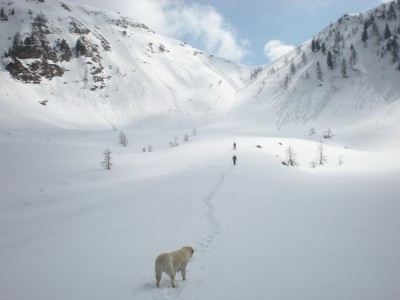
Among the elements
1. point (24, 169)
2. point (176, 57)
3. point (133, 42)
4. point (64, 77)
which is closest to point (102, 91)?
point (64, 77)

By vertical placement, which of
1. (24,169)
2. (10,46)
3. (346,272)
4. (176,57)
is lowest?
(346,272)

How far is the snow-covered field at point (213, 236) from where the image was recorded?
7.26 m

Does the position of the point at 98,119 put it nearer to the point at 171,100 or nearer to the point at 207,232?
the point at 171,100

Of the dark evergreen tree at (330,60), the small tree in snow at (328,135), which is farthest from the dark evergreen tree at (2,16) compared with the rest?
the dark evergreen tree at (330,60)

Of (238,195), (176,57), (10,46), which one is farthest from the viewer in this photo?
(176,57)

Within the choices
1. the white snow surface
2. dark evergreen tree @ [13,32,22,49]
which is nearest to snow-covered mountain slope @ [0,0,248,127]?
dark evergreen tree @ [13,32,22,49]

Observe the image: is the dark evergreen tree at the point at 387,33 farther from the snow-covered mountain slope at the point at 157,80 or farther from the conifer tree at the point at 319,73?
the conifer tree at the point at 319,73

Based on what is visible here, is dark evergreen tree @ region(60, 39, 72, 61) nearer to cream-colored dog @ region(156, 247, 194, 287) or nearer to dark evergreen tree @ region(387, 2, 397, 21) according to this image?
cream-colored dog @ region(156, 247, 194, 287)

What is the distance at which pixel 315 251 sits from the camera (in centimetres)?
985

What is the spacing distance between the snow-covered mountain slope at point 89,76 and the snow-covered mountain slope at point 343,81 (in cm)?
2511

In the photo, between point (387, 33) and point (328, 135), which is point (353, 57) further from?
point (328, 135)

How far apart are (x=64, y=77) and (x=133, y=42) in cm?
6040

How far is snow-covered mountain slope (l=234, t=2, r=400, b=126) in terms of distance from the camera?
99.1 m

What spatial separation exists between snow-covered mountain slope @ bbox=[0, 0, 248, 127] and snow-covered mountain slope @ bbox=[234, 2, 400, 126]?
2511cm
